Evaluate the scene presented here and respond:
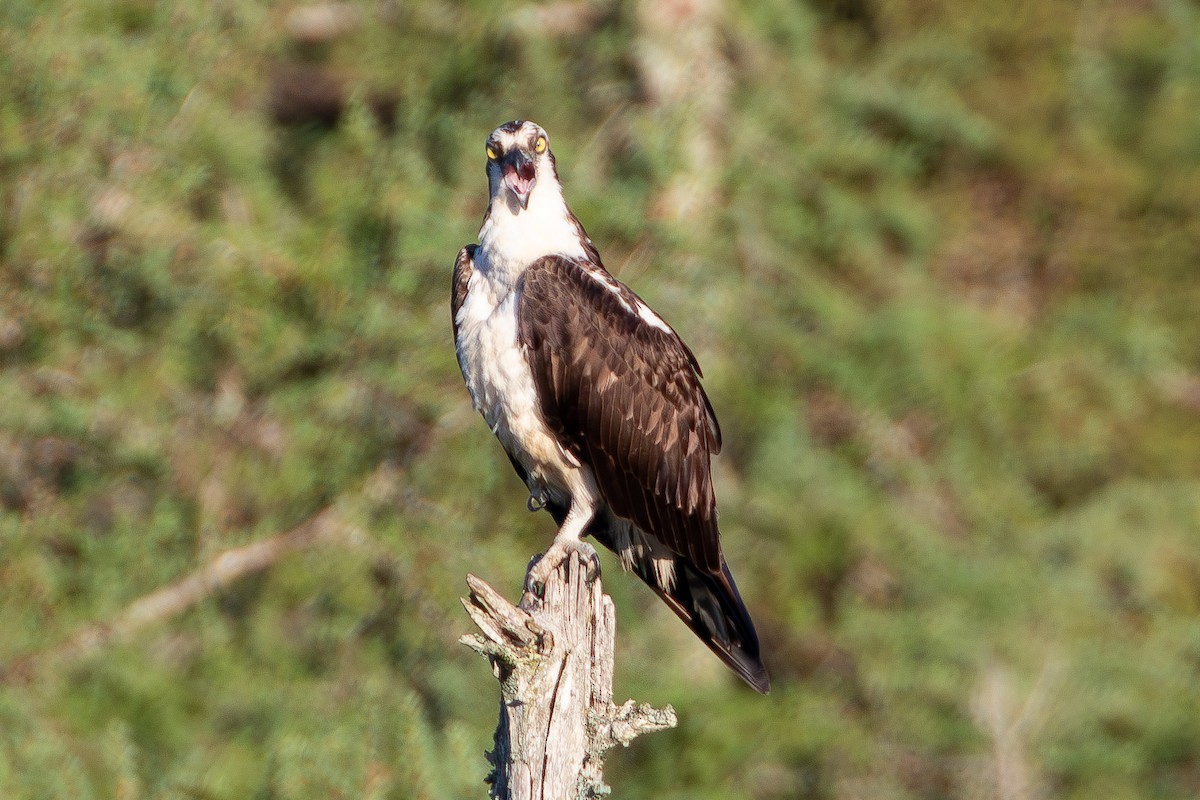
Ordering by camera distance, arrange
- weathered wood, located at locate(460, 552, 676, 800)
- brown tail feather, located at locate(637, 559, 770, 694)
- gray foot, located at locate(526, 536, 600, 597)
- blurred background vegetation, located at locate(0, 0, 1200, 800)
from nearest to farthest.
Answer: weathered wood, located at locate(460, 552, 676, 800)
gray foot, located at locate(526, 536, 600, 597)
brown tail feather, located at locate(637, 559, 770, 694)
blurred background vegetation, located at locate(0, 0, 1200, 800)

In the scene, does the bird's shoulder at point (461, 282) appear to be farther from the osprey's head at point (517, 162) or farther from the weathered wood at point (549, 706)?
the weathered wood at point (549, 706)

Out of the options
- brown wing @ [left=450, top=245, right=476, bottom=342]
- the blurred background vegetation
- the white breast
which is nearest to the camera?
the white breast

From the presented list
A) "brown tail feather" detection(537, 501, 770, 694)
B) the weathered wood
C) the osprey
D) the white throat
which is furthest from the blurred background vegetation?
the weathered wood

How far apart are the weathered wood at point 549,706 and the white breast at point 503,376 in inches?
39.1

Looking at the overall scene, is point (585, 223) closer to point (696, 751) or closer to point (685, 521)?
point (696, 751)

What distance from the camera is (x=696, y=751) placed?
10188mm

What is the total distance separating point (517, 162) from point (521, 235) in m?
0.24

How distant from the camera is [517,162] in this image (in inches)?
198

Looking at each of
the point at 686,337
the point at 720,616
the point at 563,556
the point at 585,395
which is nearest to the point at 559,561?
the point at 563,556

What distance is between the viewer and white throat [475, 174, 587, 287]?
4.97 metres

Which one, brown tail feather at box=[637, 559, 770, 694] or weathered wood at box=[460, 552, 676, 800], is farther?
brown tail feather at box=[637, 559, 770, 694]

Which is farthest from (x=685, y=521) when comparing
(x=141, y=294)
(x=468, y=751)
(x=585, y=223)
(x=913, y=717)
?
(x=913, y=717)

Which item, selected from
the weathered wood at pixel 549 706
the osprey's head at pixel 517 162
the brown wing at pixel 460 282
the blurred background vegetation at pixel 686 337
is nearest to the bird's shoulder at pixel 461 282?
the brown wing at pixel 460 282

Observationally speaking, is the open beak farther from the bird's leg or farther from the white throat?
the bird's leg
